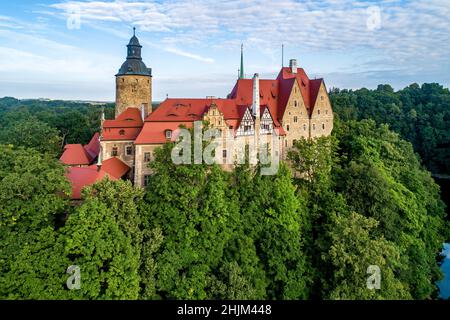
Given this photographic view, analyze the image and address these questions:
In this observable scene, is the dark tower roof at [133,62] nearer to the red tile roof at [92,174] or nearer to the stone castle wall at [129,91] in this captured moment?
the stone castle wall at [129,91]

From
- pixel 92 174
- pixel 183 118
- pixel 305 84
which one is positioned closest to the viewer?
pixel 92 174

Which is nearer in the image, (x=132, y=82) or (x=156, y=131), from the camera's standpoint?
(x=156, y=131)

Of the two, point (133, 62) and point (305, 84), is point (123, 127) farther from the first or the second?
point (305, 84)

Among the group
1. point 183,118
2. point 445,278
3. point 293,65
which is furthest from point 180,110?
point 445,278

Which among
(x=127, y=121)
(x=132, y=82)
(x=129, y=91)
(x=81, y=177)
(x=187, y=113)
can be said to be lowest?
(x=81, y=177)

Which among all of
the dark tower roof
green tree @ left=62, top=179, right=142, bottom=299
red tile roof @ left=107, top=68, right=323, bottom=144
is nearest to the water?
red tile roof @ left=107, top=68, right=323, bottom=144

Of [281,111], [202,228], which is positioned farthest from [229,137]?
[202,228]

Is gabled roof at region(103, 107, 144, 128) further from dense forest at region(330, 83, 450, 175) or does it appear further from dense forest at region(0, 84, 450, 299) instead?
dense forest at region(330, 83, 450, 175)
